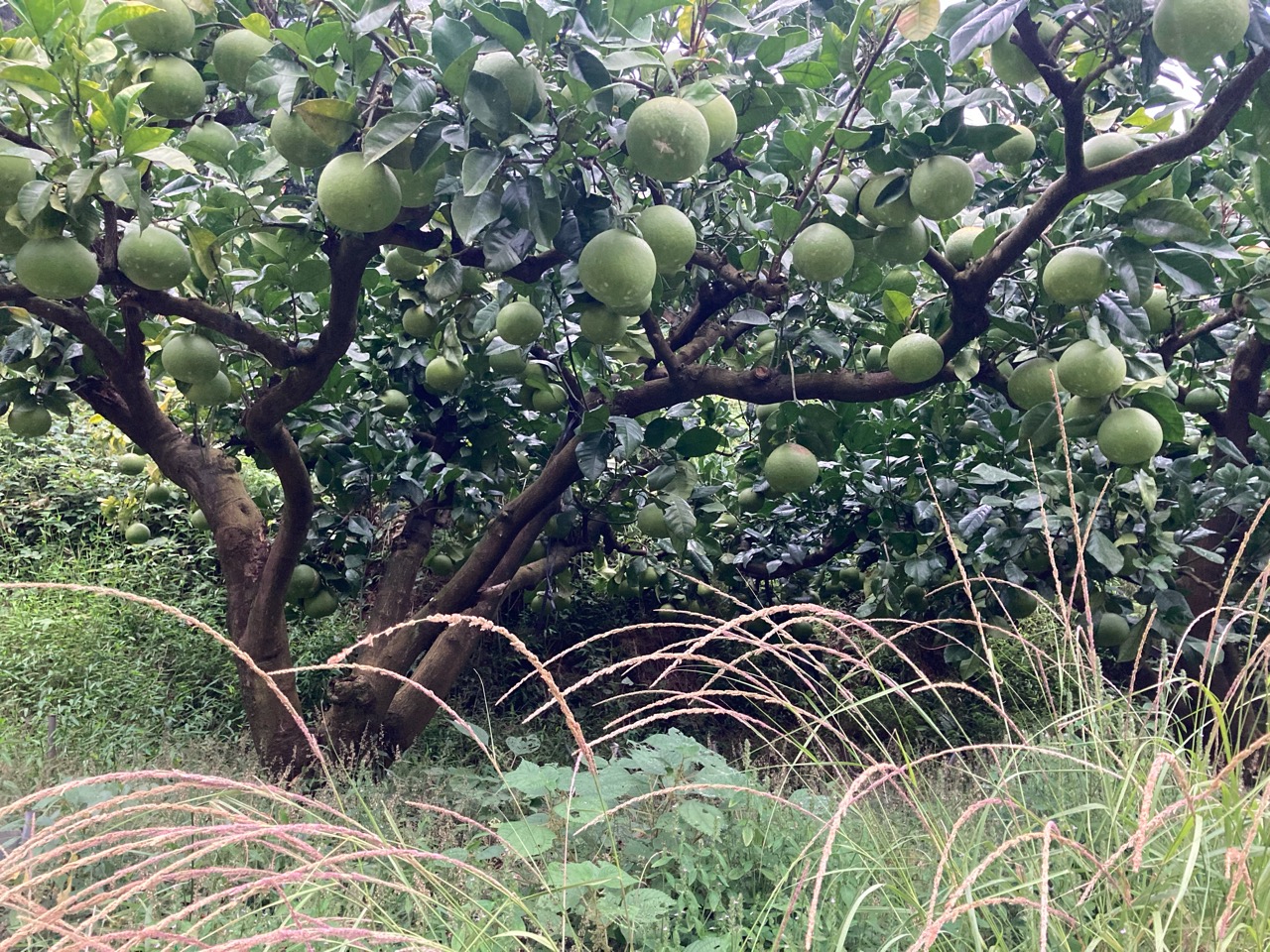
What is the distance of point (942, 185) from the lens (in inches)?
64.0

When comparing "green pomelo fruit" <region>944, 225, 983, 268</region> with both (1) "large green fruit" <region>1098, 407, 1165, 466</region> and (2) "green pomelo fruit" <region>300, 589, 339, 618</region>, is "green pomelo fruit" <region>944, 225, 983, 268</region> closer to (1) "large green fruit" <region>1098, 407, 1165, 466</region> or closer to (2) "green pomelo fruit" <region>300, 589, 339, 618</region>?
(1) "large green fruit" <region>1098, 407, 1165, 466</region>

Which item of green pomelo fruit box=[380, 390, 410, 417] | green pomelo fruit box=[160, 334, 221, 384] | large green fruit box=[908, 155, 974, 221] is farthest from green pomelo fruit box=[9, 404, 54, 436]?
large green fruit box=[908, 155, 974, 221]

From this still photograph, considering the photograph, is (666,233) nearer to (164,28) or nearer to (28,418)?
(164,28)

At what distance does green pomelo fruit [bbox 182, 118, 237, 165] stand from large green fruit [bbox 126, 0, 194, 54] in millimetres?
148

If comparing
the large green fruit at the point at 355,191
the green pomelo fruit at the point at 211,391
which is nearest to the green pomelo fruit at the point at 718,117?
the large green fruit at the point at 355,191

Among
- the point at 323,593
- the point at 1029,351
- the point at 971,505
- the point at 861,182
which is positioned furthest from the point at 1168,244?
the point at 323,593

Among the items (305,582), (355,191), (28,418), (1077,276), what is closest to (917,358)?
(1077,276)

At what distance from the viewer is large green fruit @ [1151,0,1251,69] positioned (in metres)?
1.26

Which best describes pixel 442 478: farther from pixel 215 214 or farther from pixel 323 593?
pixel 215 214

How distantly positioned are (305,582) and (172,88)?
1835 millimetres

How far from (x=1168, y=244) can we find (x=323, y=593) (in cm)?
275

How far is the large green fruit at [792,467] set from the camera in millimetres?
2238

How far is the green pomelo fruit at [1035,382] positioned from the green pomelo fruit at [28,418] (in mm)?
2584

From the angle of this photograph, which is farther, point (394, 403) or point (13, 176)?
point (394, 403)
